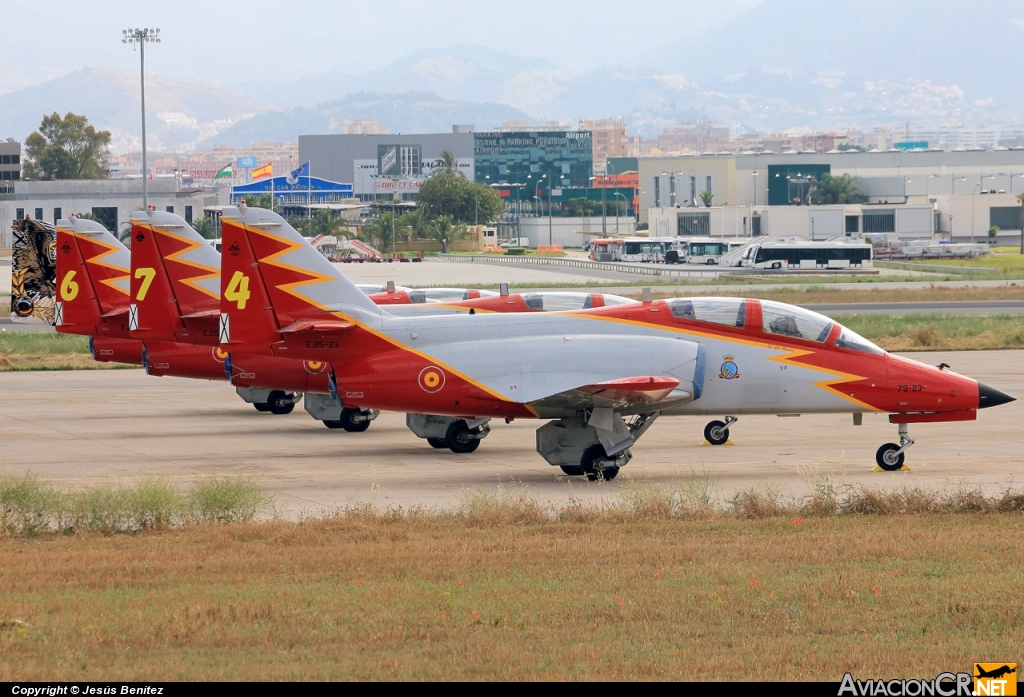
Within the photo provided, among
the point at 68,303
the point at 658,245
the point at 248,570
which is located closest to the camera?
the point at 248,570

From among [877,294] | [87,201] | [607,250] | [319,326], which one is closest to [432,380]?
[319,326]

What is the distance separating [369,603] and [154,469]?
1092 cm

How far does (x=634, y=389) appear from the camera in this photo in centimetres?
1844

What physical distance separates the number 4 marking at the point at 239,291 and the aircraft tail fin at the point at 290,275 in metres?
0.03

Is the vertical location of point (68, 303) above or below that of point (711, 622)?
above

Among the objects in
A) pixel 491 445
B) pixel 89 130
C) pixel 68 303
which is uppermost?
pixel 89 130

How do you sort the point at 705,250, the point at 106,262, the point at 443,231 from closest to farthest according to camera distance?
the point at 106,262 < the point at 705,250 < the point at 443,231

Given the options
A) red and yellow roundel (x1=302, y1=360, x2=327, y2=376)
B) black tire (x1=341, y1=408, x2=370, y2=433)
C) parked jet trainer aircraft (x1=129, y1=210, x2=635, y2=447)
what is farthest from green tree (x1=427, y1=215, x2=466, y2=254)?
red and yellow roundel (x1=302, y1=360, x2=327, y2=376)

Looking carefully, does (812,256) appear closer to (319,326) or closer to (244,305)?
(244,305)

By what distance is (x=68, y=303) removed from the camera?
27312 millimetres

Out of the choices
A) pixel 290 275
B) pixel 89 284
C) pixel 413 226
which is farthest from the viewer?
pixel 413 226

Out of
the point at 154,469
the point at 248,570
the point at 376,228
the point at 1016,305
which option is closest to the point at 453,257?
the point at 376,228

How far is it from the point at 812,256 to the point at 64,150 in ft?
358

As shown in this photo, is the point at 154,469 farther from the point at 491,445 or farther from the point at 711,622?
the point at 711,622
